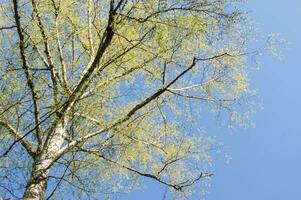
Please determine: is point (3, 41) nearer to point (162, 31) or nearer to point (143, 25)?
point (143, 25)

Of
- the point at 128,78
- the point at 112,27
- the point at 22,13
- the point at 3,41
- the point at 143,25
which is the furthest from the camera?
the point at 128,78

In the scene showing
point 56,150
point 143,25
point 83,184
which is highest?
point 143,25

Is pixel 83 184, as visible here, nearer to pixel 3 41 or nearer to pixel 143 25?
pixel 143 25

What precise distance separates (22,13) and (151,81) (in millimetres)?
2124

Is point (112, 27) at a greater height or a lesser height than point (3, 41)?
lesser

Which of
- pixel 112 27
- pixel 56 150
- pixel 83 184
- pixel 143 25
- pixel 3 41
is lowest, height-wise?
pixel 83 184

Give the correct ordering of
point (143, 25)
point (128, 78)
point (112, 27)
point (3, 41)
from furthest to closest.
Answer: point (128, 78), point (3, 41), point (143, 25), point (112, 27)

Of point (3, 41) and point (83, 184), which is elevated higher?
point (3, 41)

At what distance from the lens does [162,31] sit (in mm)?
5883

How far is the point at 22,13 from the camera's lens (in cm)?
718

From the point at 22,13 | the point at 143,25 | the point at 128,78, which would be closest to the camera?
the point at 143,25

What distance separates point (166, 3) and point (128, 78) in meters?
3.31

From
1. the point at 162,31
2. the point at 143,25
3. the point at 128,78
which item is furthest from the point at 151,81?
the point at 162,31

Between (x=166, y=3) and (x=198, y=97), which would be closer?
(x=166, y=3)
